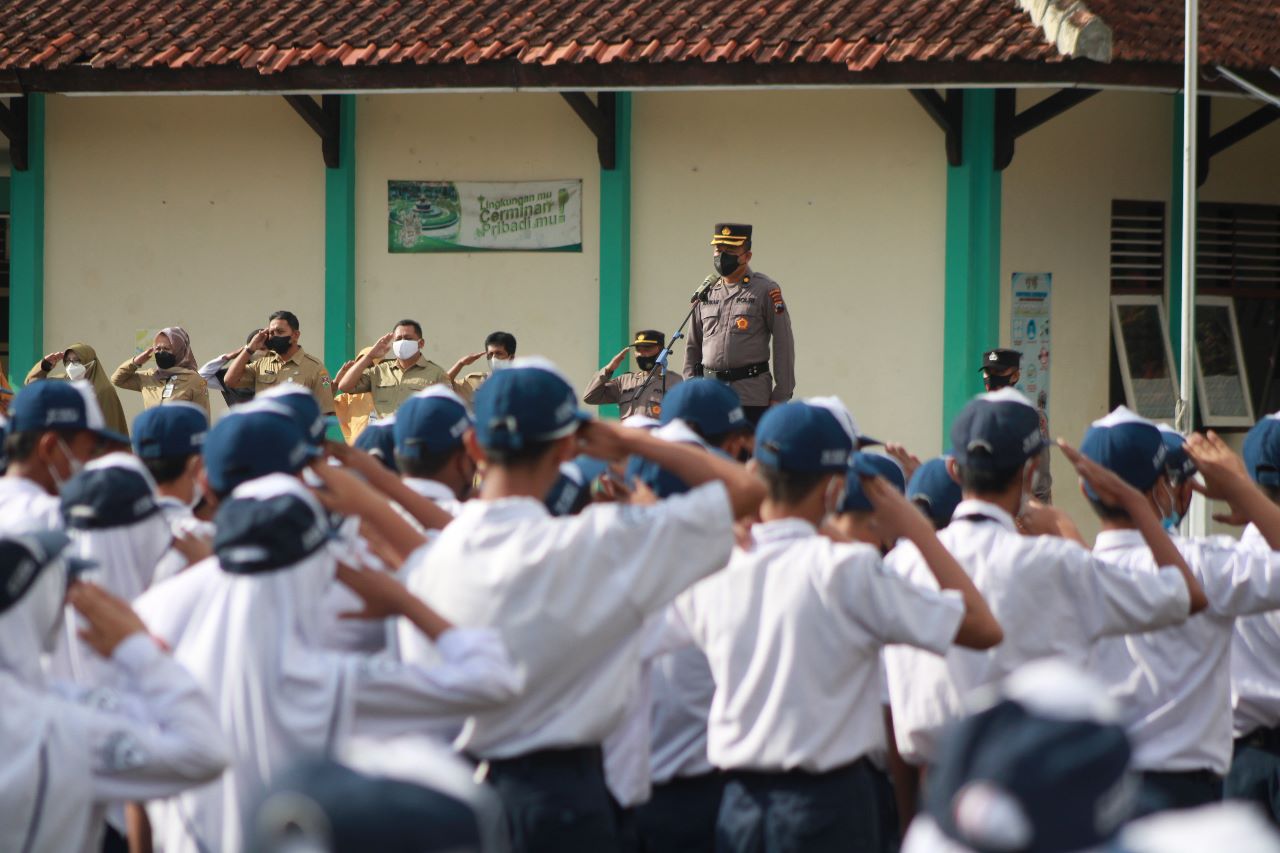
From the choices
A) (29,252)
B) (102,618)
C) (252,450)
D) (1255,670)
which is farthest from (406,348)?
(102,618)

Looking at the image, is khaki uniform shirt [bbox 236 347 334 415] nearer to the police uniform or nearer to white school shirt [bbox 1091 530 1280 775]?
the police uniform

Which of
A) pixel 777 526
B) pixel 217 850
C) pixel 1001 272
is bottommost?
pixel 217 850

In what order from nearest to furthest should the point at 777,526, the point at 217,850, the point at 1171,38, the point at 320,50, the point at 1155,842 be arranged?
the point at 1155,842 < the point at 217,850 < the point at 777,526 < the point at 1171,38 < the point at 320,50

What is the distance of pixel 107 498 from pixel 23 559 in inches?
41.0

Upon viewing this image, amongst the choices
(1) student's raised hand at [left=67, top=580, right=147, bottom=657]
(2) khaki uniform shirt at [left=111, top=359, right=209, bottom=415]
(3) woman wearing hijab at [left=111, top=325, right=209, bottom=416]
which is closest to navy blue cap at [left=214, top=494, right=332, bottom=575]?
(1) student's raised hand at [left=67, top=580, right=147, bottom=657]

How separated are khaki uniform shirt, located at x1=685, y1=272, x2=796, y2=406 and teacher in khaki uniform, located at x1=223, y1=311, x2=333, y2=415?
2.95 meters

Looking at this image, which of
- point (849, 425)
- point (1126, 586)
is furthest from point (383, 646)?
point (1126, 586)

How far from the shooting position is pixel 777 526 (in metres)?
4.14

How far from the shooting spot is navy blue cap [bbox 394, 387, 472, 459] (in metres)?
4.86

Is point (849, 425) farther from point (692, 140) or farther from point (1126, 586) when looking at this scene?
point (692, 140)

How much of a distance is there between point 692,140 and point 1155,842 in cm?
1223

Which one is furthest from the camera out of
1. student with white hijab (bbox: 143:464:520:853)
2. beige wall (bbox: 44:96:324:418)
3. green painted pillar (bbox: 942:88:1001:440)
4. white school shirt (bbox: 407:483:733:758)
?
beige wall (bbox: 44:96:324:418)

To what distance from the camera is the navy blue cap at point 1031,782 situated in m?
1.84

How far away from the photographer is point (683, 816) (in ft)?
14.9
